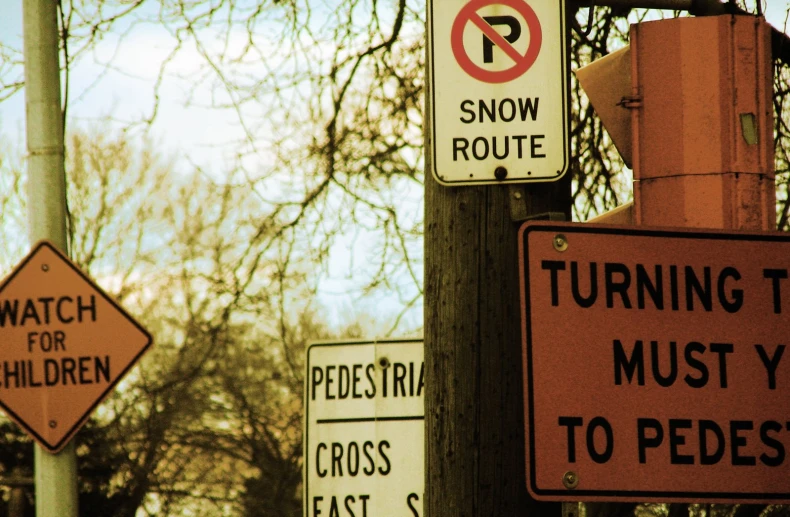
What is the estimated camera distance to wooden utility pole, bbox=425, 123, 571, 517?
284cm

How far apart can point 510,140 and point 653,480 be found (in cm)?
105

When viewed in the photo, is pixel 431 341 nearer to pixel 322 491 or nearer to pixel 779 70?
pixel 322 491

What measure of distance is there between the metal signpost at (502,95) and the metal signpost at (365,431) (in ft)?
7.09

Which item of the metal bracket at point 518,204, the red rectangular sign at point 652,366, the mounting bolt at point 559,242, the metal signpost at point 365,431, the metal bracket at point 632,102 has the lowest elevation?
the metal signpost at point 365,431

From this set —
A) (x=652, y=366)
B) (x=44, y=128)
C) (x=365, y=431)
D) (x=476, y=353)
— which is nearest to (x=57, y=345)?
(x=44, y=128)

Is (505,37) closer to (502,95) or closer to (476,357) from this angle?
(502,95)

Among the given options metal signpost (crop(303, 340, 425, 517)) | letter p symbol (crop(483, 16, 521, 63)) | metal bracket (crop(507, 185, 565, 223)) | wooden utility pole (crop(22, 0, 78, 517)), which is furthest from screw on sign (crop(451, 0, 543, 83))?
wooden utility pole (crop(22, 0, 78, 517))

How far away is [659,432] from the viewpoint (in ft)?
8.15

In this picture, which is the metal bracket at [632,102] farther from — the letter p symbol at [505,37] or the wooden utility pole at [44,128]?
the wooden utility pole at [44,128]

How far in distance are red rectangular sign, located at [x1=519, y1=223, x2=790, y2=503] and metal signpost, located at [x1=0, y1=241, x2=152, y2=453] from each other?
12.3 ft

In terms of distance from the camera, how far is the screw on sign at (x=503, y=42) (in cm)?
306

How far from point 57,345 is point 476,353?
3.50m

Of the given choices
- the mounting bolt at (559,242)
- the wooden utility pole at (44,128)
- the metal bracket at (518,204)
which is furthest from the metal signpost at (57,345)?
the mounting bolt at (559,242)

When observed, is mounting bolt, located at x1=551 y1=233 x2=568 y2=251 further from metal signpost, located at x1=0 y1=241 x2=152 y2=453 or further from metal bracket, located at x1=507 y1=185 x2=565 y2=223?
metal signpost, located at x1=0 y1=241 x2=152 y2=453
